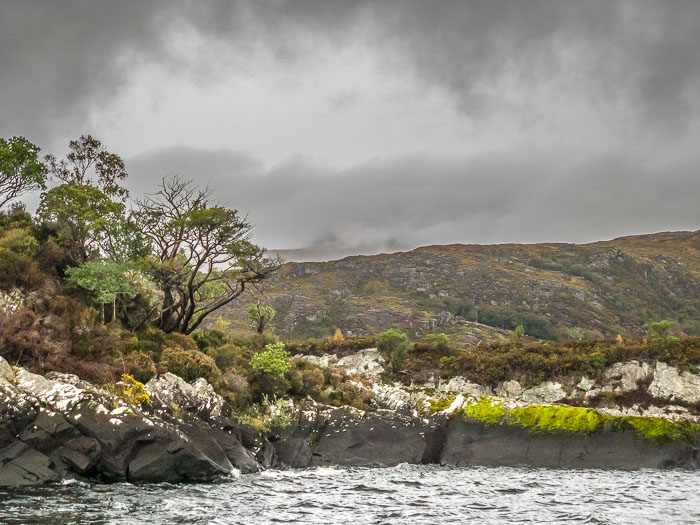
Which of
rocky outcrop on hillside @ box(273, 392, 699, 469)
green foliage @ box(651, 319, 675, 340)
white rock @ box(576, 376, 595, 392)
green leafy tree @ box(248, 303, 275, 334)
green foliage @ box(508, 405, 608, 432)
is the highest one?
green foliage @ box(651, 319, 675, 340)

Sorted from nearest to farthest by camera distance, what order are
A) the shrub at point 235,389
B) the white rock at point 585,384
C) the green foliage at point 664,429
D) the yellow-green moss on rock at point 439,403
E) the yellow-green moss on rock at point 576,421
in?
the shrub at point 235,389
the green foliage at point 664,429
the yellow-green moss on rock at point 576,421
the yellow-green moss on rock at point 439,403
the white rock at point 585,384

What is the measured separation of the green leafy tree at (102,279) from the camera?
26.6m

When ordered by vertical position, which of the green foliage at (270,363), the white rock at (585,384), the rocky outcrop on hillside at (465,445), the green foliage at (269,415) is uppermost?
the green foliage at (270,363)

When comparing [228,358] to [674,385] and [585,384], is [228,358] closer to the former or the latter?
[585,384]

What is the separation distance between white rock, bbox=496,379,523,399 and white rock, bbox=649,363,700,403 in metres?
9.96

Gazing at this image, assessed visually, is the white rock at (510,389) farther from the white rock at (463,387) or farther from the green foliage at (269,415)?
the green foliage at (269,415)

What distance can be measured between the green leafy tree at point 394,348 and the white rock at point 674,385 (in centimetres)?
2066

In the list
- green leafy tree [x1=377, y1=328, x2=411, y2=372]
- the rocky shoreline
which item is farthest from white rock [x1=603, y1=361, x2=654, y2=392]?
green leafy tree [x1=377, y1=328, x2=411, y2=372]

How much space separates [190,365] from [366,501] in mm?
12971

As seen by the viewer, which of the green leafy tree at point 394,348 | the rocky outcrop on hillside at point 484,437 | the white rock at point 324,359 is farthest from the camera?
the white rock at point 324,359

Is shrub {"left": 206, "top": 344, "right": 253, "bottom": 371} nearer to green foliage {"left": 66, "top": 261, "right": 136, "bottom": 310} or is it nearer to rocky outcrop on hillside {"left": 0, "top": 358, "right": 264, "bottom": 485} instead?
green foliage {"left": 66, "top": 261, "right": 136, "bottom": 310}

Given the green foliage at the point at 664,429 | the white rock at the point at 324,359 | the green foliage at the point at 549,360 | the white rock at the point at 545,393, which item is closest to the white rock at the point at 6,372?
the green foliage at the point at 664,429

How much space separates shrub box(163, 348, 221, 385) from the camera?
24.2 metres

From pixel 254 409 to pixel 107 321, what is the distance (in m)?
10.3
